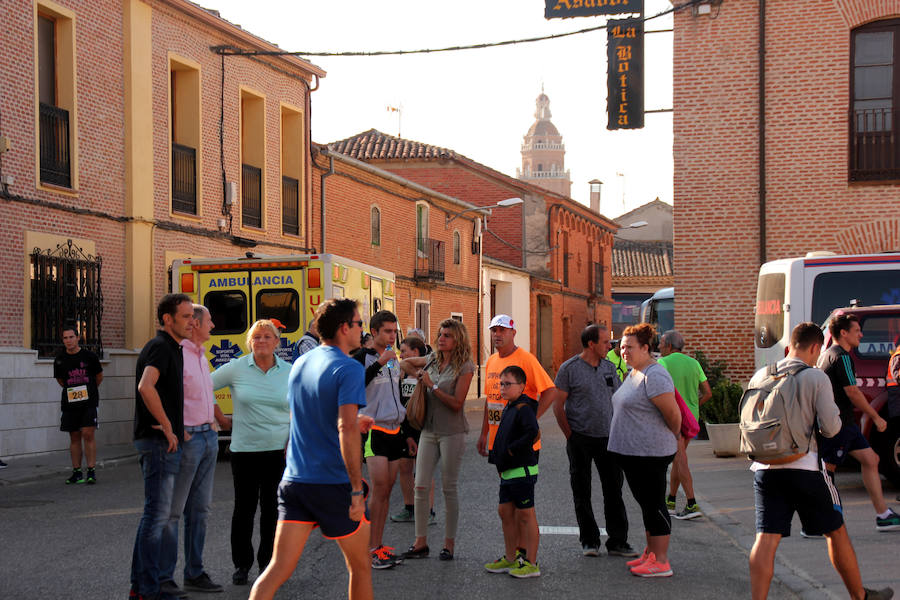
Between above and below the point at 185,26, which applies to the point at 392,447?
below

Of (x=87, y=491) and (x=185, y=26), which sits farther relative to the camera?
(x=185, y=26)

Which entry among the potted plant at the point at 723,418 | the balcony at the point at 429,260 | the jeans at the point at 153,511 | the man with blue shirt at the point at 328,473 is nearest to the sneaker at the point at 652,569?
the man with blue shirt at the point at 328,473

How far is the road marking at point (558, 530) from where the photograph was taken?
9102 mm

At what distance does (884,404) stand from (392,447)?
18.1 ft

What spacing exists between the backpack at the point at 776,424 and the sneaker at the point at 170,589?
11.2 ft

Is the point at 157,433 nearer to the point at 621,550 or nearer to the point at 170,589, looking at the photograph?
the point at 170,589

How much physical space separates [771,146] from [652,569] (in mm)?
13831

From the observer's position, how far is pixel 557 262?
48.2 meters

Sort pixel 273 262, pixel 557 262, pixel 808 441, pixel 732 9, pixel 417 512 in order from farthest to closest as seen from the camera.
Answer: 1. pixel 557 262
2. pixel 732 9
3. pixel 273 262
4. pixel 417 512
5. pixel 808 441

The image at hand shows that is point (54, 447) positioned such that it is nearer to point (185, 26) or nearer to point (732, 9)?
point (185, 26)

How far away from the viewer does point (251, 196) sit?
22.8 meters

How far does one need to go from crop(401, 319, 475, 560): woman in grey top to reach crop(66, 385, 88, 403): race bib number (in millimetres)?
6062

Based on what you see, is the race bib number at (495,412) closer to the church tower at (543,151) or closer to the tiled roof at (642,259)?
the tiled roof at (642,259)

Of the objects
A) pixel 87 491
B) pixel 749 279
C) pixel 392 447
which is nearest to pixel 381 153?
pixel 749 279
